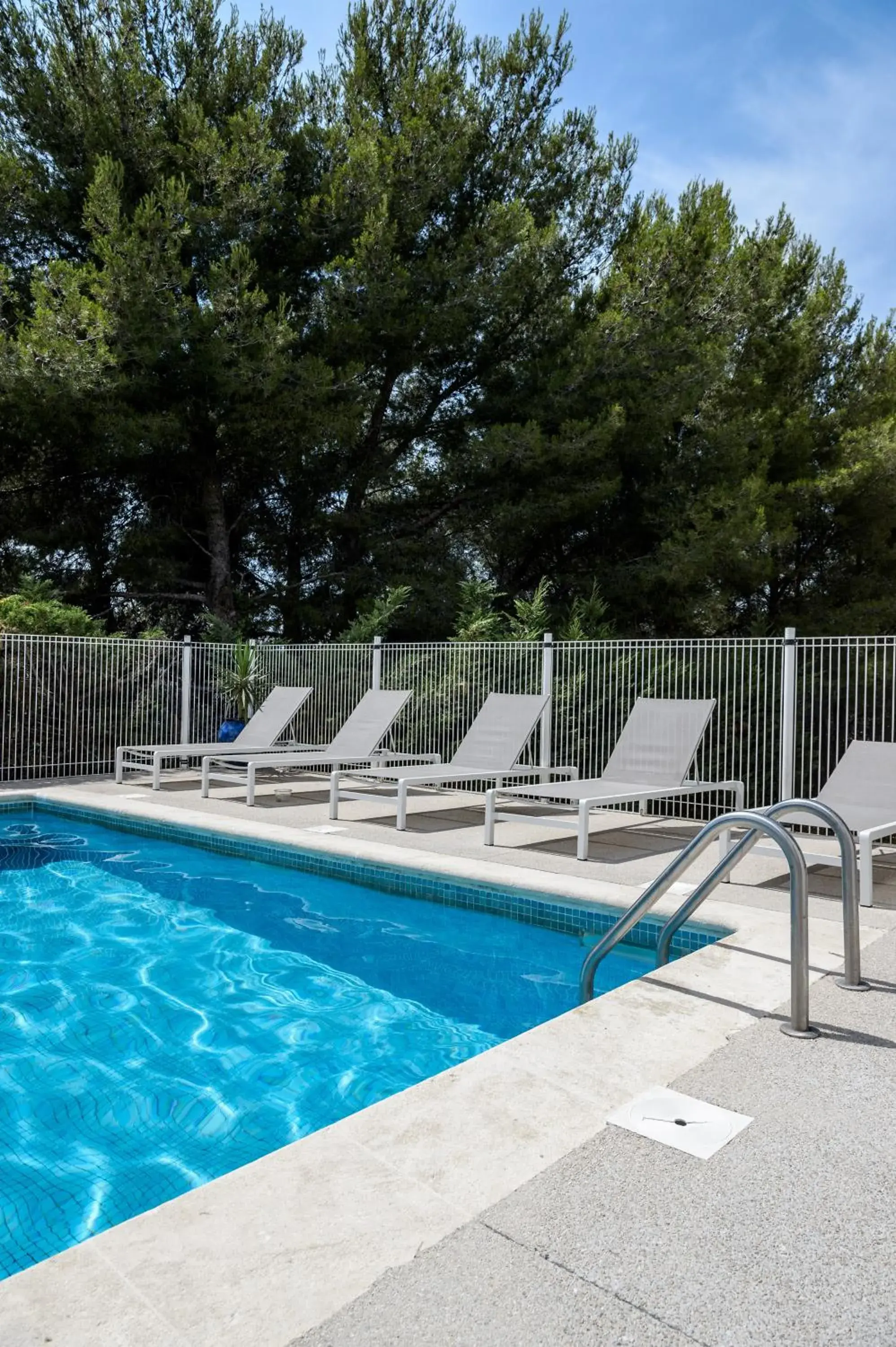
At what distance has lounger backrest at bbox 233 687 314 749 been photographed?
11734mm

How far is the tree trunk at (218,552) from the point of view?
17562 mm

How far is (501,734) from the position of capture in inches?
378

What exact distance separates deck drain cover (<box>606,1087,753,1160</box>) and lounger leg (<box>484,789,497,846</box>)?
14.8 feet

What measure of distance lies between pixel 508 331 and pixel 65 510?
9507 millimetres

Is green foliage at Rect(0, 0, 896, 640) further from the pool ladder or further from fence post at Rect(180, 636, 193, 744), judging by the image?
the pool ladder

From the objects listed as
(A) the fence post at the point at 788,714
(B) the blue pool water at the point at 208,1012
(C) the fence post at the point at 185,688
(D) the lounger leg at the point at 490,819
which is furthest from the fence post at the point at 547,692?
(C) the fence post at the point at 185,688

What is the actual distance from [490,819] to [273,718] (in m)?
5.42

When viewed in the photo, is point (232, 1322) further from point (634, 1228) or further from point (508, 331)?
point (508, 331)

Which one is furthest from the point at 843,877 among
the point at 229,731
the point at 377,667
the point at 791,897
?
the point at 229,731

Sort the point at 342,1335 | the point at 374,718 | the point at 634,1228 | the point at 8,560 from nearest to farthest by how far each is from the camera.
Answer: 1. the point at 342,1335
2. the point at 634,1228
3. the point at 374,718
4. the point at 8,560

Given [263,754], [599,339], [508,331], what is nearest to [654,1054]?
[263,754]

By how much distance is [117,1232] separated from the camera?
2.09 metres

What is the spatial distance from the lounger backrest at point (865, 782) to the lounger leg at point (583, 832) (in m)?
1.72

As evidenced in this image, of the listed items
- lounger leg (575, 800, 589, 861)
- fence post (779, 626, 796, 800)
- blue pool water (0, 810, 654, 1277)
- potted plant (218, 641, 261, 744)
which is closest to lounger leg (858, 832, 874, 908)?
blue pool water (0, 810, 654, 1277)
